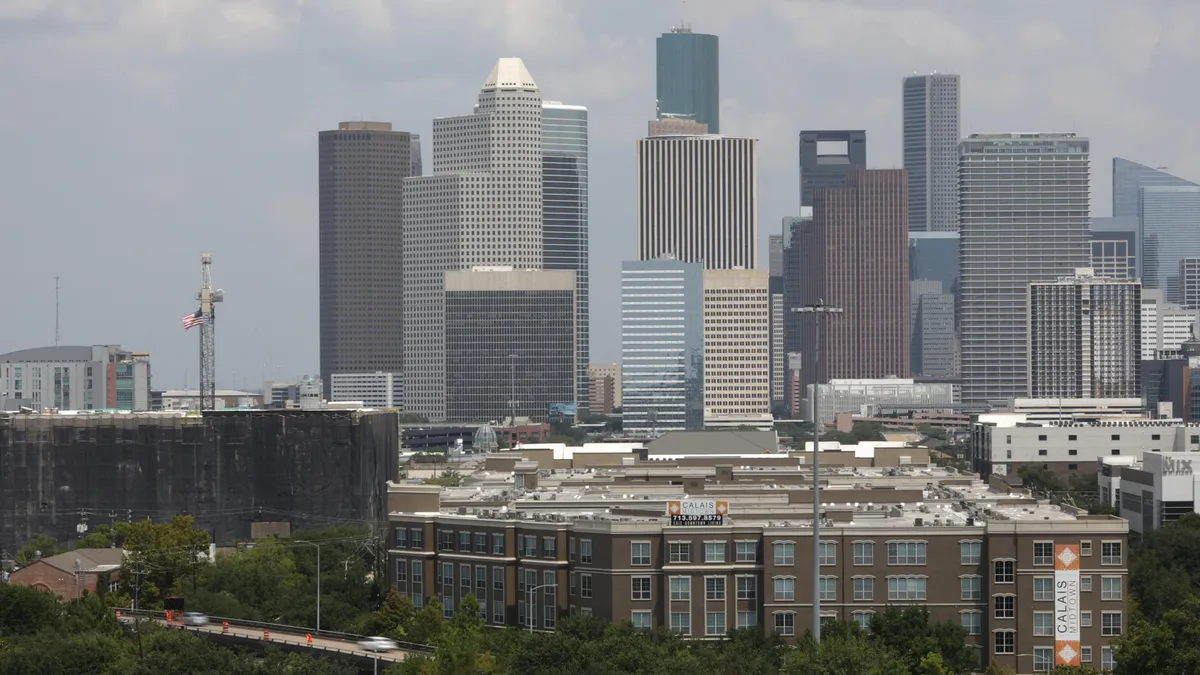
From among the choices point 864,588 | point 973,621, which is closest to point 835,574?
point 864,588

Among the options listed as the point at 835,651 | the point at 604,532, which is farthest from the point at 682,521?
the point at 835,651

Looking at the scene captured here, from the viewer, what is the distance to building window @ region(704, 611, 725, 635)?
418 ft

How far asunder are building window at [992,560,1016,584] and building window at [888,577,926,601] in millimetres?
4004

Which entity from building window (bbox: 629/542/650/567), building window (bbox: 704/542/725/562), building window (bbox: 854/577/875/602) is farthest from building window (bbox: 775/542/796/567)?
building window (bbox: 629/542/650/567)

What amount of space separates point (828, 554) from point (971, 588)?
8.13 m

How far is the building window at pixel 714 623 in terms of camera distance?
418 feet

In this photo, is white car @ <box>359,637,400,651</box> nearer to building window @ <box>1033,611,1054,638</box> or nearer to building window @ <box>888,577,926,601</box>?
building window @ <box>888,577,926,601</box>

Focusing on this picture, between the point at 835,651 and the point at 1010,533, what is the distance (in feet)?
74.8

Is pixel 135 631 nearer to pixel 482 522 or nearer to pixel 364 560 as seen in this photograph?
pixel 482 522

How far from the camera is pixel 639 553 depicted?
12900cm

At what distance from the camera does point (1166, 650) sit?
106125 millimetres

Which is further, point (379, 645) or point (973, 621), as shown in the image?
point (379, 645)

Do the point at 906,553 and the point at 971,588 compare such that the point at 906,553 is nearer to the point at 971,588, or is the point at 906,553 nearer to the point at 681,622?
the point at 971,588

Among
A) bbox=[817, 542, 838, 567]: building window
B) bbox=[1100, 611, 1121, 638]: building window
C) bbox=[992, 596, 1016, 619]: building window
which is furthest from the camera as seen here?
bbox=[817, 542, 838, 567]: building window
